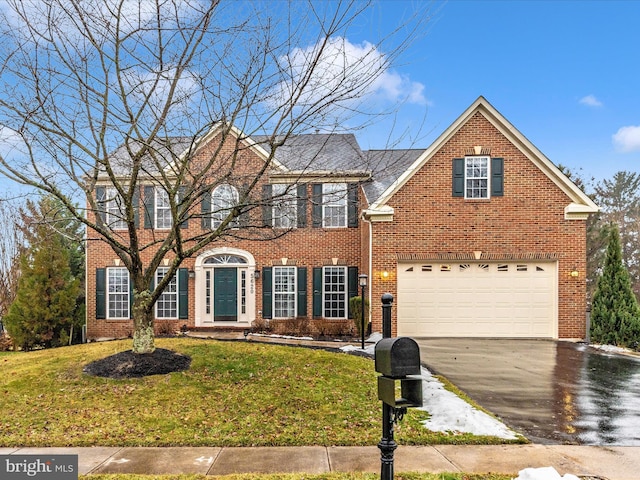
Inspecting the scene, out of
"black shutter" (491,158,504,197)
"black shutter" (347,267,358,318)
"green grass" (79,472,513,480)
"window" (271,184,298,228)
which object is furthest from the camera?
"black shutter" (347,267,358,318)

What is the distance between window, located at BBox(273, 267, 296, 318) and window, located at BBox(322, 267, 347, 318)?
1126mm

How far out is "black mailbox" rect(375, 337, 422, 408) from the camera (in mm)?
2949

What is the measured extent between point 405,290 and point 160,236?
8742 mm

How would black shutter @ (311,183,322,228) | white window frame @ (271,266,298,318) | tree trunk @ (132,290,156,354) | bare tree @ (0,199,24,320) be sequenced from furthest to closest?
bare tree @ (0,199,24,320), white window frame @ (271,266,298,318), black shutter @ (311,183,322,228), tree trunk @ (132,290,156,354)

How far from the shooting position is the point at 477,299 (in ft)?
44.3

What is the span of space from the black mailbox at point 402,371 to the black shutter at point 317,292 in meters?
12.7

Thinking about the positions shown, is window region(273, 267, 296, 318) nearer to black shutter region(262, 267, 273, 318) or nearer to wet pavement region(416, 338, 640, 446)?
black shutter region(262, 267, 273, 318)

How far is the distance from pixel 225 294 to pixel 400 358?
13.6 m

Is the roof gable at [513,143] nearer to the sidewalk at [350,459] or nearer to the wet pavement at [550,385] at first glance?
the wet pavement at [550,385]

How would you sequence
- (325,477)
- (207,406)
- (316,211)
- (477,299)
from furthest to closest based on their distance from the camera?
(316,211), (477,299), (207,406), (325,477)

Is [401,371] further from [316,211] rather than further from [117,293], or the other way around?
[117,293]

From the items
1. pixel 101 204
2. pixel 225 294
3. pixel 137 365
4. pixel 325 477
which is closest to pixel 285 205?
pixel 137 365

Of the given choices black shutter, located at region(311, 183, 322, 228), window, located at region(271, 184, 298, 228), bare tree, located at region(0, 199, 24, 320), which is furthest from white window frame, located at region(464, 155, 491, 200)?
bare tree, located at region(0, 199, 24, 320)

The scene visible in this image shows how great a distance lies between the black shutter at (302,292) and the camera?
15.6 m
